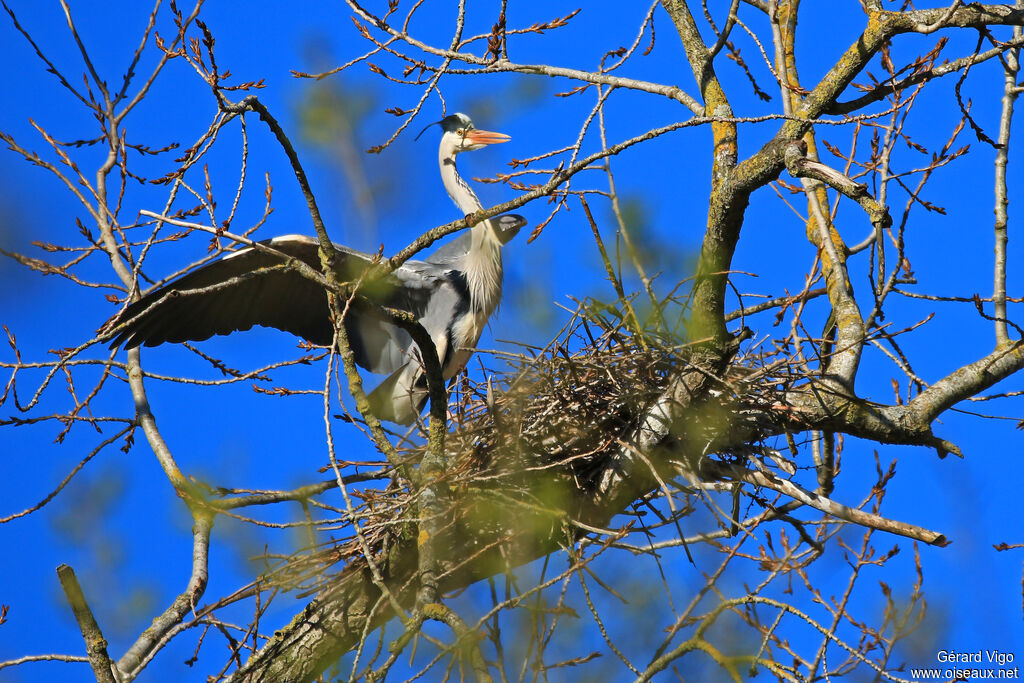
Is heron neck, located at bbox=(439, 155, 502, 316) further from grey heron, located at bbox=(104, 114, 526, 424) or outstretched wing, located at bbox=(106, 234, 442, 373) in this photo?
outstretched wing, located at bbox=(106, 234, 442, 373)

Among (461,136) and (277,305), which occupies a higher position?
(461,136)

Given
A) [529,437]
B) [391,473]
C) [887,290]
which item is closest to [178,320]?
[391,473]

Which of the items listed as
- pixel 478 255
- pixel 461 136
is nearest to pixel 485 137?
pixel 461 136

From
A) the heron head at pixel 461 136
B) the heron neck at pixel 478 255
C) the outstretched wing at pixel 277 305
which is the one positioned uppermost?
the heron head at pixel 461 136

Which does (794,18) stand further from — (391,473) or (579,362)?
(391,473)

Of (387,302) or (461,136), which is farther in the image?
(461,136)

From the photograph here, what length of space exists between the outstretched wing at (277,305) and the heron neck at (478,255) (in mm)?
218

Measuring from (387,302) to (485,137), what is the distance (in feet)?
4.87

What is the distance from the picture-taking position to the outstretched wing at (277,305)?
4203 millimetres

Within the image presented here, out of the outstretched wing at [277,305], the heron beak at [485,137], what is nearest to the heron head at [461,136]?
the heron beak at [485,137]

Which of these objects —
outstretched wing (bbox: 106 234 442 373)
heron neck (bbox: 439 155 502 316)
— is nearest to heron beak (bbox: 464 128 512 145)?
heron neck (bbox: 439 155 502 316)

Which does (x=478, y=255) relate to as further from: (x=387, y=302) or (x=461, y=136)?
(x=461, y=136)

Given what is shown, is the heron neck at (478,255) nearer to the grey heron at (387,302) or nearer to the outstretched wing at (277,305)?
the grey heron at (387,302)

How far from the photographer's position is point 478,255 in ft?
17.6
